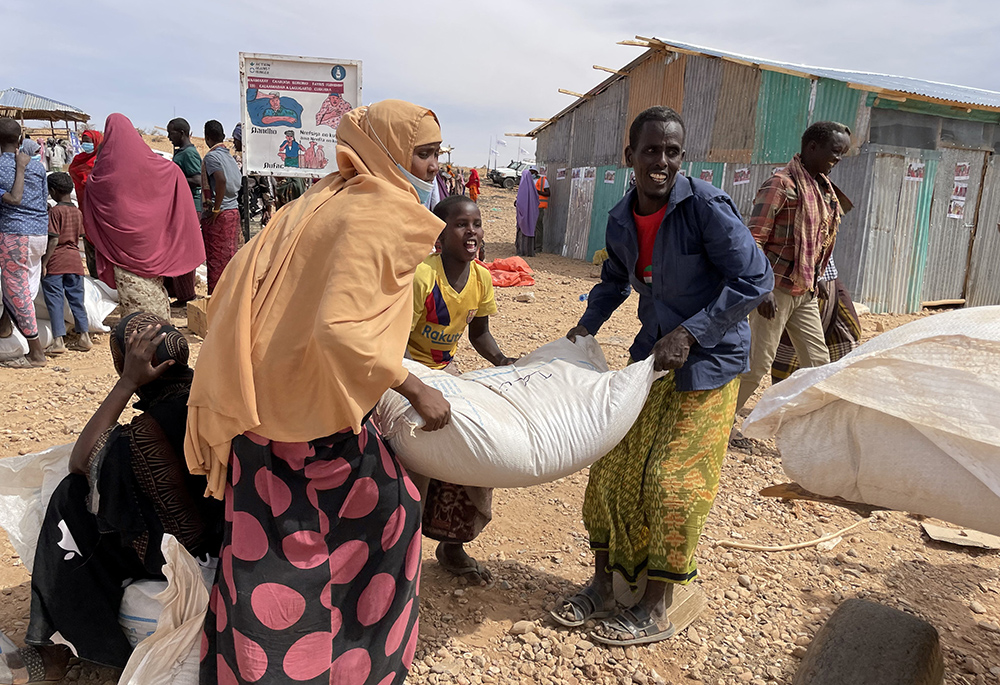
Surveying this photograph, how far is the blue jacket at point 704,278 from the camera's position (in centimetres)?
229

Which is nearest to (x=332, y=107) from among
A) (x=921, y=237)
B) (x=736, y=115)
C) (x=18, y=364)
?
(x=18, y=364)

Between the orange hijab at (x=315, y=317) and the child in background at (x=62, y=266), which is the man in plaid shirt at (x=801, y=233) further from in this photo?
the child in background at (x=62, y=266)

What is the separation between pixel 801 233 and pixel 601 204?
10.3m

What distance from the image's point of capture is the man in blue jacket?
90.5 inches

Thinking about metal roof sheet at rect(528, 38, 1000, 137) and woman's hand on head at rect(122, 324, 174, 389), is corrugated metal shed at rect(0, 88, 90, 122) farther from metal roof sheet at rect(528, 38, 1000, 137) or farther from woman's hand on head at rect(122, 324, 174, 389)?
woman's hand on head at rect(122, 324, 174, 389)

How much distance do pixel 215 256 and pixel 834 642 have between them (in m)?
6.96

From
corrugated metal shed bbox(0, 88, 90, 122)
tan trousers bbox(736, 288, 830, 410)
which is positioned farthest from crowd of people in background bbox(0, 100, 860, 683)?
corrugated metal shed bbox(0, 88, 90, 122)

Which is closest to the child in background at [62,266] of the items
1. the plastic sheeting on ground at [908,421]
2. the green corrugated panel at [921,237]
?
the plastic sheeting on ground at [908,421]

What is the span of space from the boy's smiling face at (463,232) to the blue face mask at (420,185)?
845 mm

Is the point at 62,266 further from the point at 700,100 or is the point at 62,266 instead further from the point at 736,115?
the point at 700,100

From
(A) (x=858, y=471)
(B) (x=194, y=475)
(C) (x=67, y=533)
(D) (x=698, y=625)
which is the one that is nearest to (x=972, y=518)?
(A) (x=858, y=471)

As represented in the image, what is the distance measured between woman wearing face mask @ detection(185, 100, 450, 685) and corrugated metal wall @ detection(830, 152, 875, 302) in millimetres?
8440

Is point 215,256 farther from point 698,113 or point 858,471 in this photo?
point 698,113

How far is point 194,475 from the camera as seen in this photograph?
1994mm
